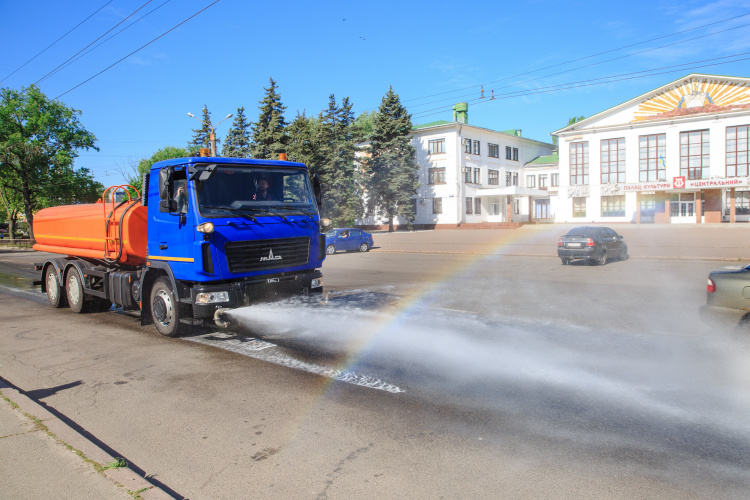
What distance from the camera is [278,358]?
660cm

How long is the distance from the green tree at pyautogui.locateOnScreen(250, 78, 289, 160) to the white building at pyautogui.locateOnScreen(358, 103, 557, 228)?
14.1 meters

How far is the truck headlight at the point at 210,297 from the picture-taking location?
6953 mm

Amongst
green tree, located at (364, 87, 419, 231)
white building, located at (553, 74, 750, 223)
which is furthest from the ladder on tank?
white building, located at (553, 74, 750, 223)

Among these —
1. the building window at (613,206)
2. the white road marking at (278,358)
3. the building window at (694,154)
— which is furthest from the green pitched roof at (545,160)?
the white road marking at (278,358)

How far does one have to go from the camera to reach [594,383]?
5.28m

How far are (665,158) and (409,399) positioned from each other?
47.3m

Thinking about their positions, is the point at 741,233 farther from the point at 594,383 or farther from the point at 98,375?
the point at 98,375

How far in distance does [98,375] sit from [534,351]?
18.0ft

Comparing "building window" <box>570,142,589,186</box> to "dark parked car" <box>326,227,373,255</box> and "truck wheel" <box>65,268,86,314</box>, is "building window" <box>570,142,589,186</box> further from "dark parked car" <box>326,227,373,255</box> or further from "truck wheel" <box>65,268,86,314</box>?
"truck wheel" <box>65,268,86,314</box>

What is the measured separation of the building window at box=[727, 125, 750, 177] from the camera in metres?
41.0

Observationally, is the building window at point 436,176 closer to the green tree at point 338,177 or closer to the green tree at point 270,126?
the green tree at point 338,177

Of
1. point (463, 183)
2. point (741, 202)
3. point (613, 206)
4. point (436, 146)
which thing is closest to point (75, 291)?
point (463, 183)

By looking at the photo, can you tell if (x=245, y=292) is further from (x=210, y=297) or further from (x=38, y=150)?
(x=38, y=150)

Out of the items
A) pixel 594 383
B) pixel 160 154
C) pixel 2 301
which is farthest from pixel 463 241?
pixel 160 154
